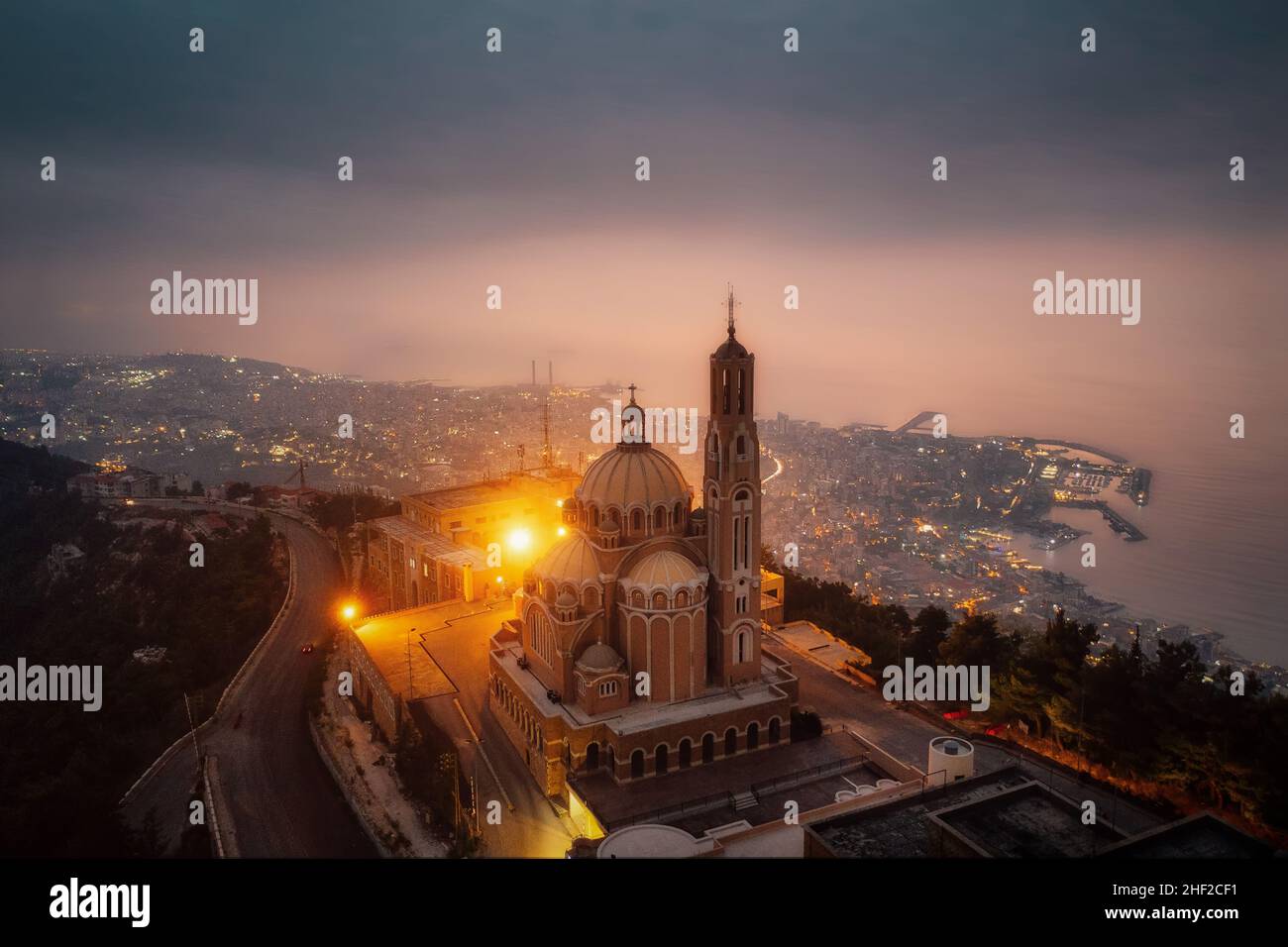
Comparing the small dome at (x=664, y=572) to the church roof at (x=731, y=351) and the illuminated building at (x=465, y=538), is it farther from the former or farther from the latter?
the illuminated building at (x=465, y=538)

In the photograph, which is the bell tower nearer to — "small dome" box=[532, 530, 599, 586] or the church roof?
the church roof

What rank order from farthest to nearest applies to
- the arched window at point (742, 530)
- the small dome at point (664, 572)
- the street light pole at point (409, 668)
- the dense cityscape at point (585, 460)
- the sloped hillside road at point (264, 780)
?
the dense cityscape at point (585, 460) < the street light pole at point (409, 668) < the arched window at point (742, 530) < the small dome at point (664, 572) < the sloped hillside road at point (264, 780)

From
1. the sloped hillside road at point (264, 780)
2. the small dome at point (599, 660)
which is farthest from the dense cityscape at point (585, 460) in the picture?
the sloped hillside road at point (264, 780)

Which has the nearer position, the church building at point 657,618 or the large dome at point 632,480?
the church building at point 657,618

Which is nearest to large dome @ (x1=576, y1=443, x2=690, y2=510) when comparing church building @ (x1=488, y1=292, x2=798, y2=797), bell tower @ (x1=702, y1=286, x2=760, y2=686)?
church building @ (x1=488, y1=292, x2=798, y2=797)

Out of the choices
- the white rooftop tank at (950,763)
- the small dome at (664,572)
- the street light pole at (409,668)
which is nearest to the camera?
the white rooftop tank at (950,763)

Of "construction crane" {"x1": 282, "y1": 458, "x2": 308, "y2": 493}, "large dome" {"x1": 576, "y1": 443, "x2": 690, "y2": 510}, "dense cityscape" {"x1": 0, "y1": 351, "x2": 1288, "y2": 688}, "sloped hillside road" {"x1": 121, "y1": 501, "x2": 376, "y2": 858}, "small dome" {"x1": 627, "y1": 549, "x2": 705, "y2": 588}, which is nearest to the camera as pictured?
"sloped hillside road" {"x1": 121, "y1": 501, "x2": 376, "y2": 858}
